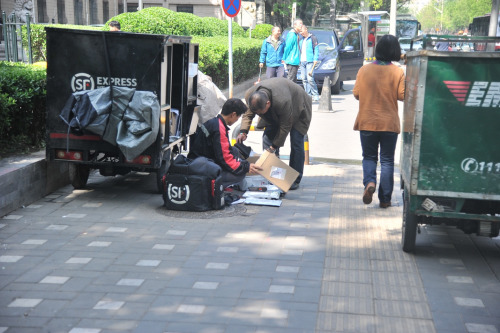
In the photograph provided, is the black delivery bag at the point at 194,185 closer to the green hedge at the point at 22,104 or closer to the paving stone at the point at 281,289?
the green hedge at the point at 22,104

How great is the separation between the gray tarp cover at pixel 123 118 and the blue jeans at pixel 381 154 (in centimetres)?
231

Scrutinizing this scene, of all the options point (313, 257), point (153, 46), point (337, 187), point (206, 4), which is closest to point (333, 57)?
point (337, 187)

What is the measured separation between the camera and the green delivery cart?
17.1 feet

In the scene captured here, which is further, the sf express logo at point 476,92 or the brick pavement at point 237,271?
the sf express logo at point 476,92

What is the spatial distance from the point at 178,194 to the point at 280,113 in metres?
1.62

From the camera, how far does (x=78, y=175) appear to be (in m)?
8.10

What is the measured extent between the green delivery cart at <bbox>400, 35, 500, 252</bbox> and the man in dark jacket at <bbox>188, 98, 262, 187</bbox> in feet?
8.37

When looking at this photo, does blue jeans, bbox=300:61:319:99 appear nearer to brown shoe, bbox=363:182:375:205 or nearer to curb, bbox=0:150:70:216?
curb, bbox=0:150:70:216

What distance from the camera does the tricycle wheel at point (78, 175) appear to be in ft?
26.4

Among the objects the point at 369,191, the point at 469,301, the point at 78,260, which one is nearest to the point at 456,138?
the point at 469,301

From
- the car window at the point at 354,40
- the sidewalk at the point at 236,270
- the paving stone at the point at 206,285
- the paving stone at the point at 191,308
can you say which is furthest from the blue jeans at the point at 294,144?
the car window at the point at 354,40

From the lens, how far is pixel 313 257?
5.85 metres

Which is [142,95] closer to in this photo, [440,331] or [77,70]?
[77,70]

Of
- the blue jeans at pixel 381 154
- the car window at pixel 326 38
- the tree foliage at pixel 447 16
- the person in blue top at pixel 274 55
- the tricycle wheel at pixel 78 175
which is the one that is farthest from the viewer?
the tree foliage at pixel 447 16
